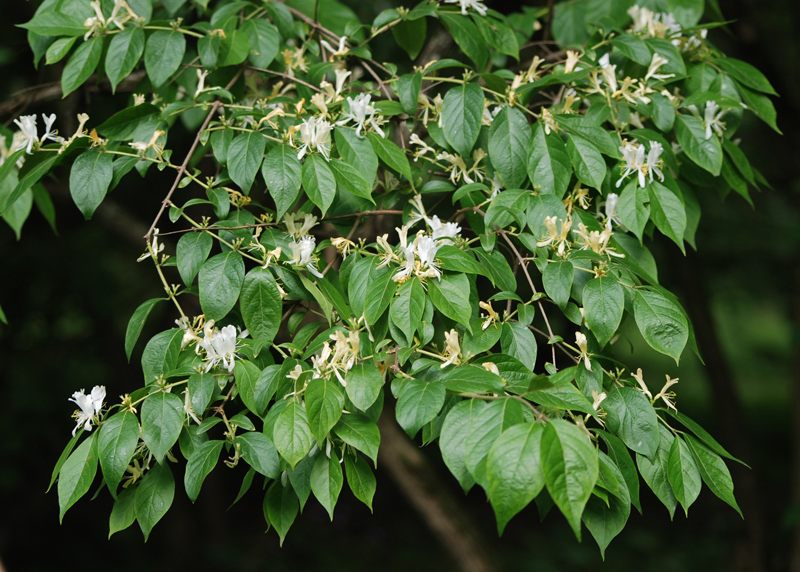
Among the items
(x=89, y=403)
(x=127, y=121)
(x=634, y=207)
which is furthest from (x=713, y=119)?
(x=89, y=403)

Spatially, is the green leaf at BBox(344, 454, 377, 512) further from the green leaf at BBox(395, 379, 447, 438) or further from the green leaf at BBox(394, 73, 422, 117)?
the green leaf at BBox(394, 73, 422, 117)

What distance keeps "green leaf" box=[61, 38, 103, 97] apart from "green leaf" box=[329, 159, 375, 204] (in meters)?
0.56

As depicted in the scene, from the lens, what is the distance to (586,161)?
1161 millimetres

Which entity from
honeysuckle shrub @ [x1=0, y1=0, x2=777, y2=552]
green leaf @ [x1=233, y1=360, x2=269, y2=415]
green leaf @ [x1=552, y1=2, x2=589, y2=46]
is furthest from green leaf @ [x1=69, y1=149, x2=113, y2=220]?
green leaf @ [x1=552, y1=2, x2=589, y2=46]

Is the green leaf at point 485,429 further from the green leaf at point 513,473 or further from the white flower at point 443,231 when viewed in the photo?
the white flower at point 443,231

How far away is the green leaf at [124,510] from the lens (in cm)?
102

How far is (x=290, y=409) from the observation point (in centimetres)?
92

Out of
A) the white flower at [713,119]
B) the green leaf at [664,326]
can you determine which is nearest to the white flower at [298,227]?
the green leaf at [664,326]

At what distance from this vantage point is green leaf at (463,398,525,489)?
2.68 ft

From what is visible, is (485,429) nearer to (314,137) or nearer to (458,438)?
(458,438)

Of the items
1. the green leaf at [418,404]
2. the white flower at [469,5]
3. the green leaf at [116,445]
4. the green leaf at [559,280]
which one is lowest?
the green leaf at [116,445]

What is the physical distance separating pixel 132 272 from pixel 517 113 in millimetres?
4877

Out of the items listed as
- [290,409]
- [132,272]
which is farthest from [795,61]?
[132,272]

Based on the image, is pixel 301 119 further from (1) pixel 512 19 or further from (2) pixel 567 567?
(2) pixel 567 567
